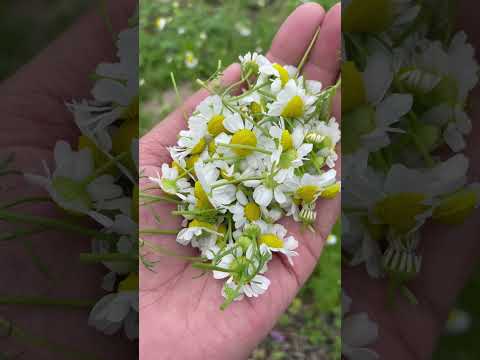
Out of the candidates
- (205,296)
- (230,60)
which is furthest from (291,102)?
(230,60)

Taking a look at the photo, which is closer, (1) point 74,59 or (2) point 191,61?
(1) point 74,59

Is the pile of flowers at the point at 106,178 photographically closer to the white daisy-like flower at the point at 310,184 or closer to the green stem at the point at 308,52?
the white daisy-like flower at the point at 310,184

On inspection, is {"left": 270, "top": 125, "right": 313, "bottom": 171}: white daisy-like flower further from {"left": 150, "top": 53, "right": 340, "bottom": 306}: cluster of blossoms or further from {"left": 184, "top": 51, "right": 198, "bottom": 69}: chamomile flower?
{"left": 184, "top": 51, "right": 198, "bottom": 69}: chamomile flower

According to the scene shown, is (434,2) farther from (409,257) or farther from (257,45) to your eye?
(257,45)

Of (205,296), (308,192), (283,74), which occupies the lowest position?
(205,296)

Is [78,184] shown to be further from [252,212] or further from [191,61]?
[191,61]

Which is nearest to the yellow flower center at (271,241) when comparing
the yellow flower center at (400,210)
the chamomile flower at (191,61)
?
the yellow flower center at (400,210)

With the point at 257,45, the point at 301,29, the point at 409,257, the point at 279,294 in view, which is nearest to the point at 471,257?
the point at 409,257
